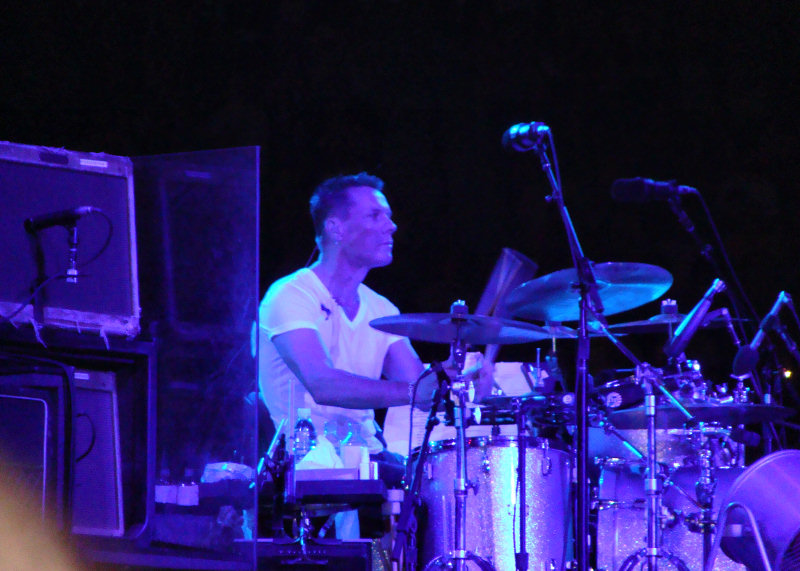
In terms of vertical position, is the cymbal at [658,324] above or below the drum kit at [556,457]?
above

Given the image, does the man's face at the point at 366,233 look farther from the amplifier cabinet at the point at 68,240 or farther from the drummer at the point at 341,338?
the amplifier cabinet at the point at 68,240

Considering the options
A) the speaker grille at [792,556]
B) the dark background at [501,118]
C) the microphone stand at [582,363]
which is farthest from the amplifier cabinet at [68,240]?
the dark background at [501,118]

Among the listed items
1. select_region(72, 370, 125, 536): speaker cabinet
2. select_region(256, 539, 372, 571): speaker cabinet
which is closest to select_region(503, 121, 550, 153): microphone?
select_region(256, 539, 372, 571): speaker cabinet

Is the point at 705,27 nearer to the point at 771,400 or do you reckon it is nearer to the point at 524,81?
the point at 524,81

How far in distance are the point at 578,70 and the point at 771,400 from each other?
224 cm

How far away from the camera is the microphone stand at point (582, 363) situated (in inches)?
114

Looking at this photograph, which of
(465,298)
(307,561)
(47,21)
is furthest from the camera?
(465,298)

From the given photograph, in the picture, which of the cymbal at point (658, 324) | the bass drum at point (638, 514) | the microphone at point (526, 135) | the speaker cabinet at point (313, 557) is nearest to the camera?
the speaker cabinet at point (313, 557)

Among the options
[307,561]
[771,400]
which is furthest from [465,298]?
[307,561]

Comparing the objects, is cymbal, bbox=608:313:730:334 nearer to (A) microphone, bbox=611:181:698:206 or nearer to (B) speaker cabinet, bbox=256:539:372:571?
(A) microphone, bbox=611:181:698:206

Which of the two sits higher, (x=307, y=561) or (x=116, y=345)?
(x=116, y=345)

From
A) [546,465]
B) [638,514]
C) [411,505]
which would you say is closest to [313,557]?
[411,505]

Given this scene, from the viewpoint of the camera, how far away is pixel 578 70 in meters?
5.66

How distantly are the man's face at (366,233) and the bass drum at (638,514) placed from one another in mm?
1288
